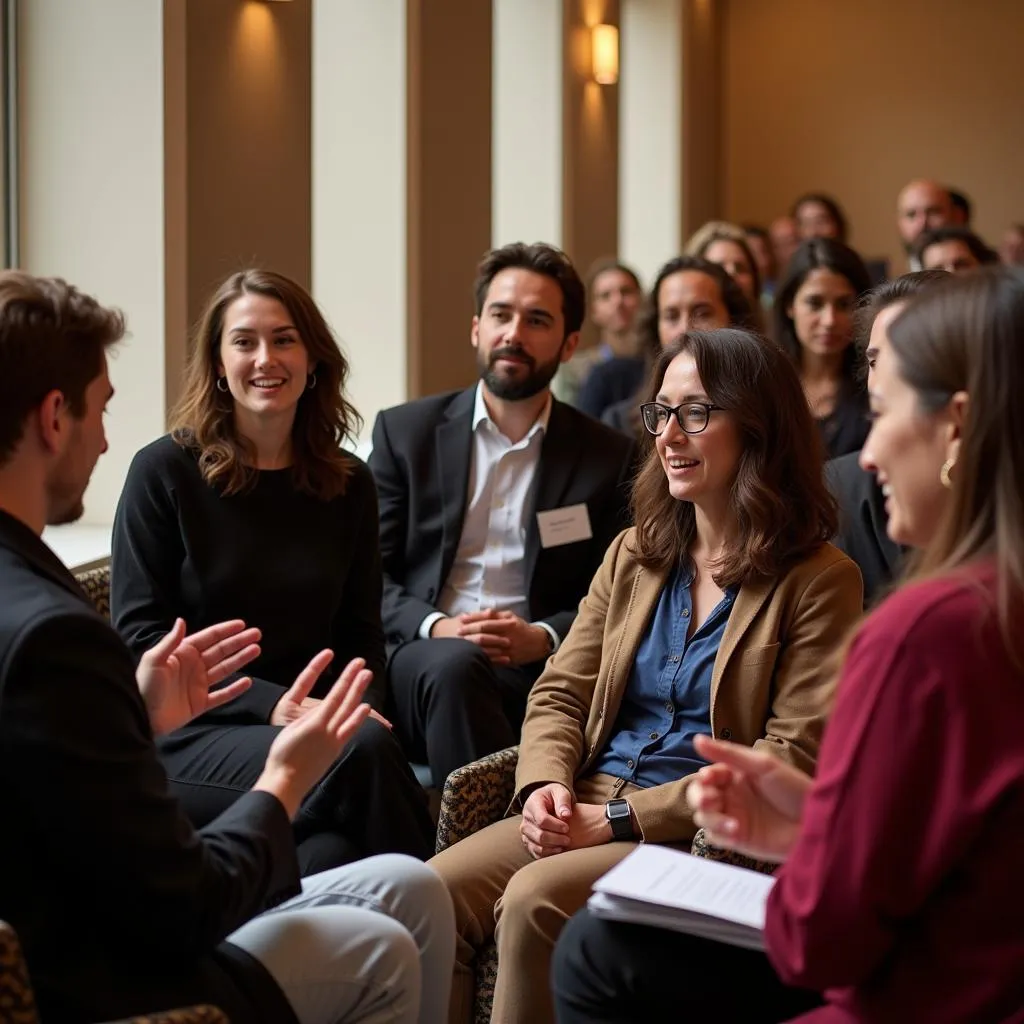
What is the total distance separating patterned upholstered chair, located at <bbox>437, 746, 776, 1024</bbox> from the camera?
97.3 inches

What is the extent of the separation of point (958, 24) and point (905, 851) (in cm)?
1172

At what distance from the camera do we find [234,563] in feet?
10.0

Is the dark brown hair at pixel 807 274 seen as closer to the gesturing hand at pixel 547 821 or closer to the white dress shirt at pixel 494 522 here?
the white dress shirt at pixel 494 522

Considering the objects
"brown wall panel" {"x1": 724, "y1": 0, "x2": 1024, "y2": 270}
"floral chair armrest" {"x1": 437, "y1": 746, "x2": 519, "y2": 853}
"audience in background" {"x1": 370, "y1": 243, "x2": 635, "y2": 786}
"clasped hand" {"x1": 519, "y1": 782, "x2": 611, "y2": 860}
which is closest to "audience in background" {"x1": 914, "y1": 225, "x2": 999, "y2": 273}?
"audience in background" {"x1": 370, "y1": 243, "x2": 635, "y2": 786}

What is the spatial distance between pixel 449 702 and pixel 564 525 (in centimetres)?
69

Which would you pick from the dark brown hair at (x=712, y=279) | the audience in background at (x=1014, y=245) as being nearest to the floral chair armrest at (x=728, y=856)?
the dark brown hair at (x=712, y=279)

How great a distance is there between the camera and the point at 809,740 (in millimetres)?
2455

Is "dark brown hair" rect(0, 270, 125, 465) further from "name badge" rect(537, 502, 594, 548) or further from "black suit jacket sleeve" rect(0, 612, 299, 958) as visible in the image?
"name badge" rect(537, 502, 594, 548)

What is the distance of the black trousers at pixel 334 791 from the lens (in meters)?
2.80

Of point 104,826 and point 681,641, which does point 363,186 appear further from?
point 104,826

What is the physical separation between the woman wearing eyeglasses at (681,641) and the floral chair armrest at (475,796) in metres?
0.07

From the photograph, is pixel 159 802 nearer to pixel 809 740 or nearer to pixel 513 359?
pixel 809 740

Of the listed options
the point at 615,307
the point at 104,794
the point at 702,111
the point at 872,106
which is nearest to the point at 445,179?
the point at 615,307

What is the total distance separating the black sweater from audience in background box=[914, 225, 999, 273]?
2.49 metres
